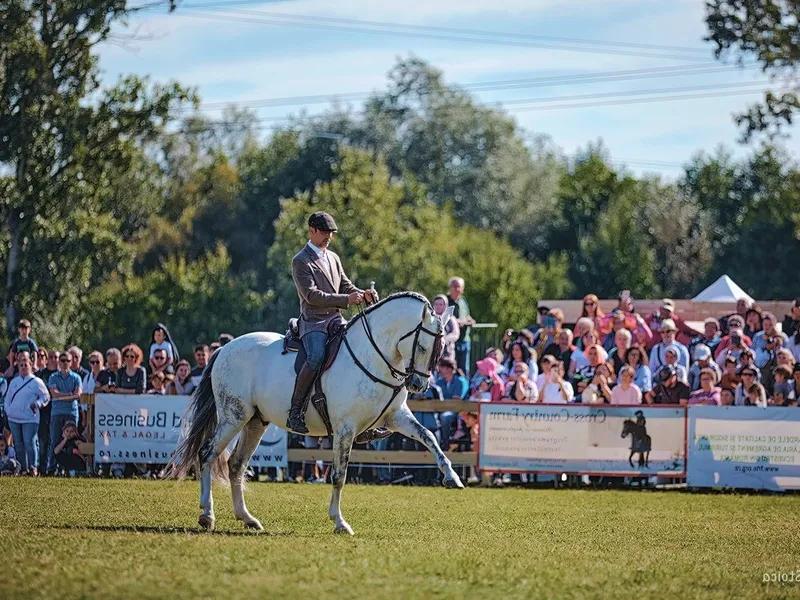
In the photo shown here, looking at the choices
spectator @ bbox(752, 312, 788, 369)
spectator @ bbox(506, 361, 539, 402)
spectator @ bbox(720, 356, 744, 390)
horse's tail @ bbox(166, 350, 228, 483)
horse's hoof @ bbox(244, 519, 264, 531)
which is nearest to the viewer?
horse's hoof @ bbox(244, 519, 264, 531)

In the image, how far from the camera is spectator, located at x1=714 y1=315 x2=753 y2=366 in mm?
20766

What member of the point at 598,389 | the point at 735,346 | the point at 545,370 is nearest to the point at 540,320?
the point at 545,370

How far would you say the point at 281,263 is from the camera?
62688 mm

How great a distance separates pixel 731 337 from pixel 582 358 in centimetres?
246

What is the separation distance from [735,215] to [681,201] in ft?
13.1

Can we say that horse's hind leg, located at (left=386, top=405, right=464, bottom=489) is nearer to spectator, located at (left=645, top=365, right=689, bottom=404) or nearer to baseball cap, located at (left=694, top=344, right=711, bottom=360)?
spectator, located at (left=645, top=365, right=689, bottom=404)

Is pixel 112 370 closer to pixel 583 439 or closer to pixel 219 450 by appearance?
pixel 583 439

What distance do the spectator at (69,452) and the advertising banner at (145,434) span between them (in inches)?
12.4

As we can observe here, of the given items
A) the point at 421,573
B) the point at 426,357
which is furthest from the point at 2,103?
the point at 421,573

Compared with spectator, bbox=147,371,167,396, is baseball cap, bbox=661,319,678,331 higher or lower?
higher

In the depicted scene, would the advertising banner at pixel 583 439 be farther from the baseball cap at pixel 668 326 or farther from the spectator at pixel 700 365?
the baseball cap at pixel 668 326

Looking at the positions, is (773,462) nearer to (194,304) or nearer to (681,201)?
(194,304)

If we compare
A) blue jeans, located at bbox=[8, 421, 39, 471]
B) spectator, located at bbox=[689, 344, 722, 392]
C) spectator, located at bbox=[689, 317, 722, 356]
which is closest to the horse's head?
spectator, located at bbox=[689, 344, 722, 392]

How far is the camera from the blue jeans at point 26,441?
20.3 meters
